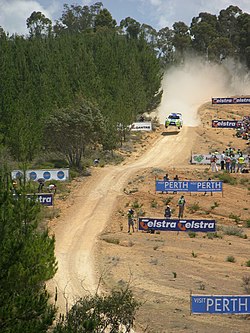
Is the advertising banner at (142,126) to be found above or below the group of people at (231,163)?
above

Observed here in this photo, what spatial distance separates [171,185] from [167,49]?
11870 cm

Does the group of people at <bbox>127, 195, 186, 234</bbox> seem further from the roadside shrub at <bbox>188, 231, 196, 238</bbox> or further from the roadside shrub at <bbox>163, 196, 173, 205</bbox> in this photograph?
the roadside shrub at <bbox>188, 231, 196, 238</bbox>

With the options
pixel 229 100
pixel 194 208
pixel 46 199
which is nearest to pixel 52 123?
pixel 46 199

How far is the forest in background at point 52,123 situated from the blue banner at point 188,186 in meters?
9.78

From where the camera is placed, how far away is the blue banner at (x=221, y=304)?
20.3 m

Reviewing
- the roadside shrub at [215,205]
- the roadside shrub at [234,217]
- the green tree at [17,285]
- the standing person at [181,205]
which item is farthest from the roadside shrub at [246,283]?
the roadside shrub at [215,205]

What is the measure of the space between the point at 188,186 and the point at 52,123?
14.4 m

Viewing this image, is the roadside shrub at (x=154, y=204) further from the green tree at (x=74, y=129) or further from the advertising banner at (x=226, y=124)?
the advertising banner at (x=226, y=124)

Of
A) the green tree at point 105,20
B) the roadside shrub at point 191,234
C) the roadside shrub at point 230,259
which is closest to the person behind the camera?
the roadside shrub at point 230,259

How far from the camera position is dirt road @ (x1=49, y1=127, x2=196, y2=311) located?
2480 cm

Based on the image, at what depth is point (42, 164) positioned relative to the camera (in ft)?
162

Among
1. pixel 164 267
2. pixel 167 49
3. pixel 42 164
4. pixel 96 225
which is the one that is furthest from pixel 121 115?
pixel 167 49

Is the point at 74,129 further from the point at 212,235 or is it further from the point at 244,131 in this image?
the point at 244,131

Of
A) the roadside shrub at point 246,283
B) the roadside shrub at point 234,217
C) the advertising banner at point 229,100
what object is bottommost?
the roadside shrub at point 246,283
